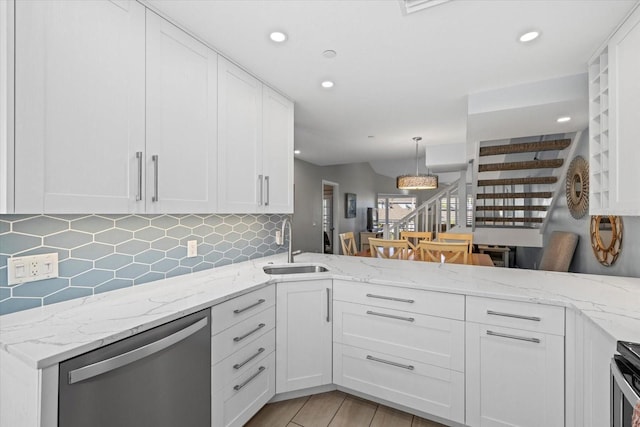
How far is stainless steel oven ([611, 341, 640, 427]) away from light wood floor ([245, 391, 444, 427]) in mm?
1073

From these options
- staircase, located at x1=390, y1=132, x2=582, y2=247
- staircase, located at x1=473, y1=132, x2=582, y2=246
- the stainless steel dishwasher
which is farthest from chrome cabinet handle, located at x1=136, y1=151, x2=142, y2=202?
staircase, located at x1=473, y1=132, x2=582, y2=246

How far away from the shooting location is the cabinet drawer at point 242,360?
4.95 feet

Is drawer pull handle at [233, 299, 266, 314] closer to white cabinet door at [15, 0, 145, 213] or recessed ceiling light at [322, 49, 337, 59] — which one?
white cabinet door at [15, 0, 145, 213]

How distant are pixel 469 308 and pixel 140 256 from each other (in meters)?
1.89

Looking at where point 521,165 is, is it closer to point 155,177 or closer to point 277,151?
point 277,151

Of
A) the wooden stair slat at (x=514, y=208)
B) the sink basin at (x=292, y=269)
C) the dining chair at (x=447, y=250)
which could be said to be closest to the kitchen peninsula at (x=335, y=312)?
the sink basin at (x=292, y=269)

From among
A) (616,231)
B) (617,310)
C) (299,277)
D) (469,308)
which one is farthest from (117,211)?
(616,231)

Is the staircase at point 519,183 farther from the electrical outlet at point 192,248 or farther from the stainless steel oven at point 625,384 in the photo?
the electrical outlet at point 192,248

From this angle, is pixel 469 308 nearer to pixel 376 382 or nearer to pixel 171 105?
pixel 376 382

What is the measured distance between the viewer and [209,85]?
1.79 meters

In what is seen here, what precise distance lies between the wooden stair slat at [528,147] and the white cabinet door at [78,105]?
3.87 m

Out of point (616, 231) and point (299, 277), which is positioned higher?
point (616, 231)

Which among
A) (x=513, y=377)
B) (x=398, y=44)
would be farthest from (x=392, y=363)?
(x=398, y=44)

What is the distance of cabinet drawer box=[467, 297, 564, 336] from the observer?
149 centimetres
